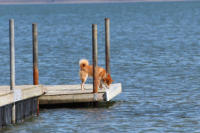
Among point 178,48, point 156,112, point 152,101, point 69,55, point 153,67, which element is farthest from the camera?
point 178,48

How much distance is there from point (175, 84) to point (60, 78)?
246 inches

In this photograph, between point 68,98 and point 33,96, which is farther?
point 68,98

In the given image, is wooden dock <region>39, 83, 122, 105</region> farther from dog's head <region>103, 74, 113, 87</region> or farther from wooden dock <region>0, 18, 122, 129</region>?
dog's head <region>103, 74, 113, 87</region>

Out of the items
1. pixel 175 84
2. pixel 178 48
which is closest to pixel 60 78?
pixel 175 84

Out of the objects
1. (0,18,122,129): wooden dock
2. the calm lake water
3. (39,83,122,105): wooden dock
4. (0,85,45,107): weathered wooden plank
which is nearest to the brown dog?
(0,18,122,129): wooden dock

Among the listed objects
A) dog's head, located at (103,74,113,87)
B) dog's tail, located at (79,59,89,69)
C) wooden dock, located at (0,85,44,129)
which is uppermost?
dog's tail, located at (79,59,89,69)

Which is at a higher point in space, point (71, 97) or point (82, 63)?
point (82, 63)

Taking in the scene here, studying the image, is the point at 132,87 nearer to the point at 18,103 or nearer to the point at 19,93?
the point at 18,103

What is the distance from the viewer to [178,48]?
5259cm

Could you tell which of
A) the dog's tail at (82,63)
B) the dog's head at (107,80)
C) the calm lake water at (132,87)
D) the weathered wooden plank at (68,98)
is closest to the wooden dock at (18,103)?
the calm lake water at (132,87)

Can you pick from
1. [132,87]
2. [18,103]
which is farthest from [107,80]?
[132,87]

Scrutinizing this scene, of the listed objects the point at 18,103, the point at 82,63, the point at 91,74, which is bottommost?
the point at 18,103

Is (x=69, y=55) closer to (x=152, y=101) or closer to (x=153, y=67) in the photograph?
(x=153, y=67)

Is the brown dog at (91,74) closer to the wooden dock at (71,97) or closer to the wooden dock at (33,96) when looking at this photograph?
the wooden dock at (33,96)
